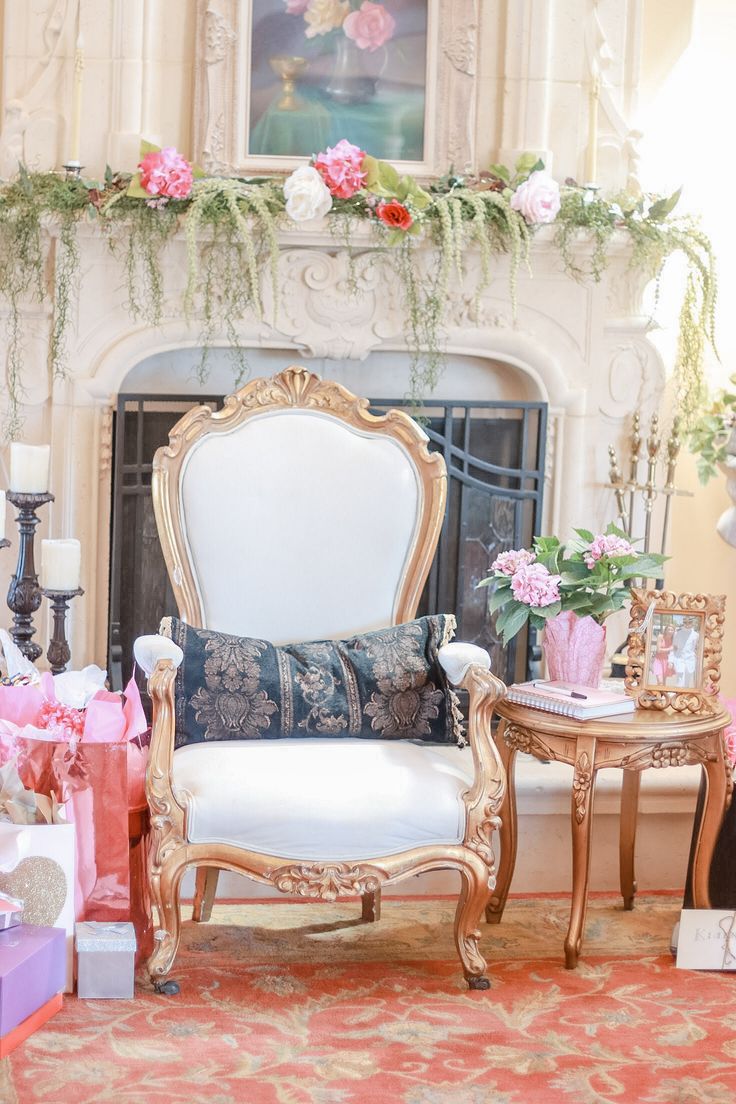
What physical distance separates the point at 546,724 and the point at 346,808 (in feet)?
1.63

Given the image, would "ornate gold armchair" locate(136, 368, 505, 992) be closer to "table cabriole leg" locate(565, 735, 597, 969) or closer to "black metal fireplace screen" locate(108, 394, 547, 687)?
"table cabriole leg" locate(565, 735, 597, 969)

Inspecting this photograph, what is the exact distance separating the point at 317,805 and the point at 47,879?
0.52 metres

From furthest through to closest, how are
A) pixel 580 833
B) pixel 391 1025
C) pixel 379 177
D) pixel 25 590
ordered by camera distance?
pixel 379 177, pixel 25 590, pixel 580 833, pixel 391 1025

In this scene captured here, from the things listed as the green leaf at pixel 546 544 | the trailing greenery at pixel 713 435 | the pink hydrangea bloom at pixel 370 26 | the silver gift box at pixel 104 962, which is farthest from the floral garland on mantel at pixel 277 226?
the silver gift box at pixel 104 962

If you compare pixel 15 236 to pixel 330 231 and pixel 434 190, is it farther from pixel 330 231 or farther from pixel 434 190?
pixel 434 190

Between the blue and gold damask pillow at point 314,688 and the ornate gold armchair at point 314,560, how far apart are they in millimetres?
41

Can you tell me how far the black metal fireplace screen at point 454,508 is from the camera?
378cm

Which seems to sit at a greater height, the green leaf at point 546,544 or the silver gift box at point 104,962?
the green leaf at point 546,544

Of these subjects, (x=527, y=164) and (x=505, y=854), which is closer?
(x=505, y=854)

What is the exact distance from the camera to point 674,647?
283 cm

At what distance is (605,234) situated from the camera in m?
3.65

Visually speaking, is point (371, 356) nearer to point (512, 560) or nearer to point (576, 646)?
point (512, 560)

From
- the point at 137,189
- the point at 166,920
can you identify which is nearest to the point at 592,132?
the point at 137,189

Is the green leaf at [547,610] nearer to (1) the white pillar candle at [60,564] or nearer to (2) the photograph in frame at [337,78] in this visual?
(1) the white pillar candle at [60,564]
